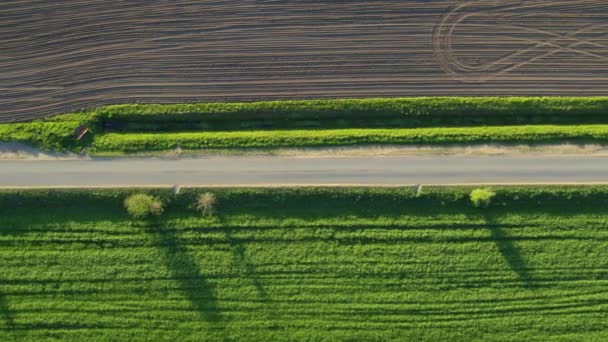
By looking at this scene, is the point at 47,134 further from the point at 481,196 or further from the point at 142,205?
the point at 481,196

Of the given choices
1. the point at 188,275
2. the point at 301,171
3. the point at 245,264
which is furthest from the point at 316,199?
the point at 188,275

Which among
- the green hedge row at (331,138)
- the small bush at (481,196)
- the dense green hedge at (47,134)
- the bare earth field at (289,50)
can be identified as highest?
the bare earth field at (289,50)

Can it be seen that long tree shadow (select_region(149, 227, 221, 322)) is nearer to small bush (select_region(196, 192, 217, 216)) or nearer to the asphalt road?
small bush (select_region(196, 192, 217, 216))

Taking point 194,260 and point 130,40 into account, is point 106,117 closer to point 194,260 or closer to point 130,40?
point 130,40

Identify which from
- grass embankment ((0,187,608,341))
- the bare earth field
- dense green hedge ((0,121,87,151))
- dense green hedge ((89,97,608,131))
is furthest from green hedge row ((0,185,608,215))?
the bare earth field

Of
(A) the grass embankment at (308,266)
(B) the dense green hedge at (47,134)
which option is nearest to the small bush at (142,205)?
(A) the grass embankment at (308,266)

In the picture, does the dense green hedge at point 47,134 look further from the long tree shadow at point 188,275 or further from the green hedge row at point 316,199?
the long tree shadow at point 188,275
